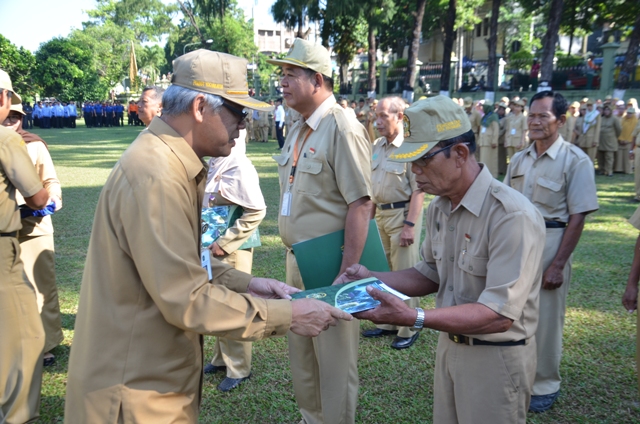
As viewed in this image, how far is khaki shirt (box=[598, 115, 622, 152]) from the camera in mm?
16141

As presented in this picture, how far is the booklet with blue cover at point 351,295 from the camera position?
243 centimetres

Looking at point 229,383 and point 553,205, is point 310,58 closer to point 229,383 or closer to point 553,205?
point 553,205

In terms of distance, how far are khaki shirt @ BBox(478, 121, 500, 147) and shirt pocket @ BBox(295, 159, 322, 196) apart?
14267 millimetres

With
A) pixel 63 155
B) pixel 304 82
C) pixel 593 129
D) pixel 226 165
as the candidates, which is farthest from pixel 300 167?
pixel 63 155

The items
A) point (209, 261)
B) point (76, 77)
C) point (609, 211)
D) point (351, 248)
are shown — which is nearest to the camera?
point (209, 261)

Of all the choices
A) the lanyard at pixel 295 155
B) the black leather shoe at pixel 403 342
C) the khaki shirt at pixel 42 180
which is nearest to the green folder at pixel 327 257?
the lanyard at pixel 295 155

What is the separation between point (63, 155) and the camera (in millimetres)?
21781

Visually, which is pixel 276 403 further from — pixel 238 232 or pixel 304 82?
pixel 304 82

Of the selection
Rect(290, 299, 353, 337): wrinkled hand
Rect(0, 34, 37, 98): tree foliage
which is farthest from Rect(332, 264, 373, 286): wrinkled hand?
Rect(0, 34, 37, 98): tree foliage

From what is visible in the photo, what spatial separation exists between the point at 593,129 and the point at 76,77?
45697 mm

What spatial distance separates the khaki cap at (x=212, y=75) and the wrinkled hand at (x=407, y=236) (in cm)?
334

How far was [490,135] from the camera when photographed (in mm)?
16516

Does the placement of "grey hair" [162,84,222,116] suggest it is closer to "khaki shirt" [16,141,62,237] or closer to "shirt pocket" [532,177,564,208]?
"khaki shirt" [16,141,62,237]

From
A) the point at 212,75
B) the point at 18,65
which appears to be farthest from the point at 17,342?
the point at 18,65
